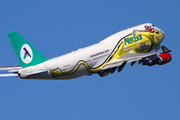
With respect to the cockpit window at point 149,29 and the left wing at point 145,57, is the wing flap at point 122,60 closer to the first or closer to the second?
the left wing at point 145,57

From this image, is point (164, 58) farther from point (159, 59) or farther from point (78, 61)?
point (78, 61)

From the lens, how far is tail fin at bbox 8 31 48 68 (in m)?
56.5

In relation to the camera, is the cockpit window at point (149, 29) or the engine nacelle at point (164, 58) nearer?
the engine nacelle at point (164, 58)

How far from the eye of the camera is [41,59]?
192 feet

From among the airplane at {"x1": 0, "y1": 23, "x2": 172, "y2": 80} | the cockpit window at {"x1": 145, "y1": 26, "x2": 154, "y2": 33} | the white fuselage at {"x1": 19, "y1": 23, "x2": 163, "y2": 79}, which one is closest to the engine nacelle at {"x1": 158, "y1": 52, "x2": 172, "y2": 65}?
the airplane at {"x1": 0, "y1": 23, "x2": 172, "y2": 80}

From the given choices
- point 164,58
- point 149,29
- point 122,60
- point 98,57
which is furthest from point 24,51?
point 149,29

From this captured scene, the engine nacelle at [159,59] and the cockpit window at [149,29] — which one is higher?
the cockpit window at [149,29]

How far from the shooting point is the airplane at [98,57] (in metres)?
57.2

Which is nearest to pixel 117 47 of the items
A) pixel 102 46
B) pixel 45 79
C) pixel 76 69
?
pixel 102 46

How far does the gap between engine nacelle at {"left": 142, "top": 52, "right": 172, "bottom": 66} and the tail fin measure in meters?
13.8

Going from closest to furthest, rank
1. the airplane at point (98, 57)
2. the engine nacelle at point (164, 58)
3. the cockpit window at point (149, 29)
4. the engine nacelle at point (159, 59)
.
A: the airplane at point (98, 57)
the engine nacelle at point (159, 59)
the engine nacelle at point (164, 58)
the cockpit window at point (149, 29)

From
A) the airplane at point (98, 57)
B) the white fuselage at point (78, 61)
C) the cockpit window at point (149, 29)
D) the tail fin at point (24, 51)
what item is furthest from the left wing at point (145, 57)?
the tail fin at point (24, 51)

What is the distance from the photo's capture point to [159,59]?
212ft

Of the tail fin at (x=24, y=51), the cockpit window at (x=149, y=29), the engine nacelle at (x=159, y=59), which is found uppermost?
the cockpit window at (x=149, y=29)
